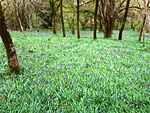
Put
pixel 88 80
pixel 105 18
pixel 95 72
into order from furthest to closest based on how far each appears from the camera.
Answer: pixel 105 18 → pixel 95 72 → pixel 88 80

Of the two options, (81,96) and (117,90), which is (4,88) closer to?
(81,96)

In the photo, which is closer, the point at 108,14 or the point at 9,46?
the point at 9,46

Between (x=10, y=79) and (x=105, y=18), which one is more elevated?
(x=105, y=18)

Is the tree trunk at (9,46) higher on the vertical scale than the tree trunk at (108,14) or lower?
lower

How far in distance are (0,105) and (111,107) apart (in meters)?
2.49

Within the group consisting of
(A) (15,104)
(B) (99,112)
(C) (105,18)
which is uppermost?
(C) (105,18)

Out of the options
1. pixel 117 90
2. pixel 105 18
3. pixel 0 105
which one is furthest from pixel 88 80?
pixel 105 18

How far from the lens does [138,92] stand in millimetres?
2738

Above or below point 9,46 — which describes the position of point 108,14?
above

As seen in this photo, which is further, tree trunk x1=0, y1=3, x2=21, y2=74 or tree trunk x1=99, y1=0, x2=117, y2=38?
tree trunk x1=99, y1=0, x2=117, y2=38

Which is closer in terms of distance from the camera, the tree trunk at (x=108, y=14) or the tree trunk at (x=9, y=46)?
the tree trunk at (x=9, y=46)

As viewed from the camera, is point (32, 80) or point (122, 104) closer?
point (122, 104)

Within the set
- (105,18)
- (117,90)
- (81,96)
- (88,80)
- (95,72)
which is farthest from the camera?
(105,18)

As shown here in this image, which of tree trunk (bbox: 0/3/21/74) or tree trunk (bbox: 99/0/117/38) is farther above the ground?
tree trunk (bbox: 99/0/117/38)
